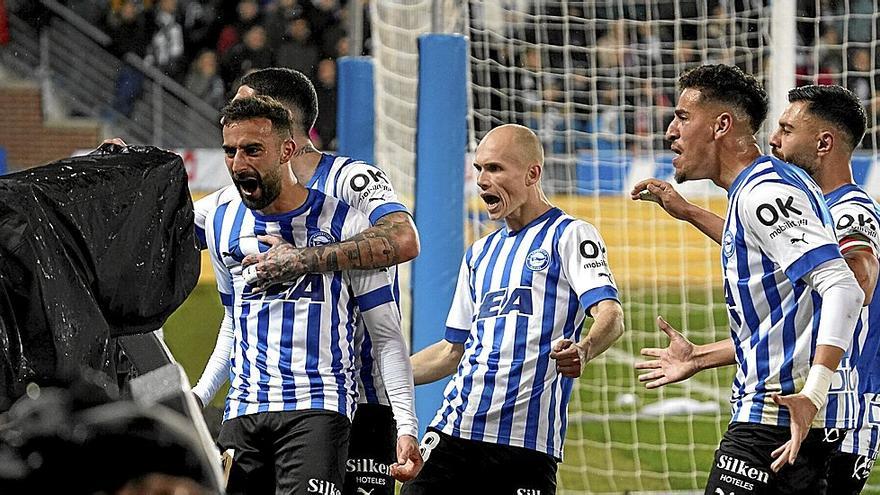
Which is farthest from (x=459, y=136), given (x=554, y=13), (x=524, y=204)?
(x=554, y=13)

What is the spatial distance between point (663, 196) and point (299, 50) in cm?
1391

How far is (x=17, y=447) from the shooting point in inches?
47.5

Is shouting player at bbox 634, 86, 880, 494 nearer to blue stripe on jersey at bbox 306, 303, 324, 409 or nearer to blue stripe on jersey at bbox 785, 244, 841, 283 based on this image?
blue stripe on jersey at bbox 785, 244, 841, 283

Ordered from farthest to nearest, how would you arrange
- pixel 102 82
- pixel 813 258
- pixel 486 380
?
pixel 102 82 < pixel 486 380 < pixel 813 258

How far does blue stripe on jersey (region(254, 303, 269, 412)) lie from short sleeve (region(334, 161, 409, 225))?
1.57 ft

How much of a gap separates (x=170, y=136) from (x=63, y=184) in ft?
54.3

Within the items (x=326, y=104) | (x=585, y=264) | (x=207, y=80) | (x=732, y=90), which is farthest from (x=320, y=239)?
(x=207, y=80)

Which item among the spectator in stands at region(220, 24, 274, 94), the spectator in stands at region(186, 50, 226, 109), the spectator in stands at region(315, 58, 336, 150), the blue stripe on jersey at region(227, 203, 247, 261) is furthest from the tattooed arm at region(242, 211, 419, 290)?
the spectator in stands at region(186, 50, 226, 109)

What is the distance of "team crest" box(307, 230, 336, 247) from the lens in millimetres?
4203

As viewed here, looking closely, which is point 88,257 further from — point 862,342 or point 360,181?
point 862,342

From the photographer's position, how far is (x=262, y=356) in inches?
163

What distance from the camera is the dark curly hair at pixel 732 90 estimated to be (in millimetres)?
Result: 4199

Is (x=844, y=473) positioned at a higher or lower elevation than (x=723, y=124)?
lower

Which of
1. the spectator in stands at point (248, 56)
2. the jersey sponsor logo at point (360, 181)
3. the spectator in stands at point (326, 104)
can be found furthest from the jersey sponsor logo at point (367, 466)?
the spectator in stands at point (248, 56)
